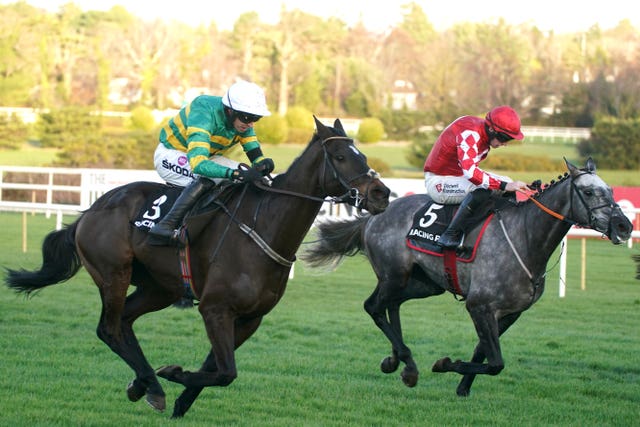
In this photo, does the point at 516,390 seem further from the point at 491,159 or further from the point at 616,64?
the point at 616,64

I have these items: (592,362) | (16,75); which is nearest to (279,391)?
(592,362)

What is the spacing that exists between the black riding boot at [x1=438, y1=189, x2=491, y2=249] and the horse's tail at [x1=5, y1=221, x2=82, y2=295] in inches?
91.4

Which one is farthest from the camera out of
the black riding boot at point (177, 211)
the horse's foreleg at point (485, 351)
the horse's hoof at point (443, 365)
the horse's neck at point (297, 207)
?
the horse's hoof at point (443, 365)

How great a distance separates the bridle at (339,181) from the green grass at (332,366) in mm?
1193

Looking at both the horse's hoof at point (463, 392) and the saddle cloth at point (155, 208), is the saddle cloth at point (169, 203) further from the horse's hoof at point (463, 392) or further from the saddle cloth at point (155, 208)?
the horse's hoof at point (463, 392)

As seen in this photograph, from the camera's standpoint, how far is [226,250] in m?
5.40

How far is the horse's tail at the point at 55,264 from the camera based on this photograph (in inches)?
249

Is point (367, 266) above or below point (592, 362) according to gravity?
below

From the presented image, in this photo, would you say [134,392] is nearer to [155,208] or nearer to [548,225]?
[155,208]

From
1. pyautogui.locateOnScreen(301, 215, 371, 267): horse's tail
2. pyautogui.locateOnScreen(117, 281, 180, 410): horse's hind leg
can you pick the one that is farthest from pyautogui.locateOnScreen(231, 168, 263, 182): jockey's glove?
pyautogui.locateOnScreen(301, 215, 371, 267): horse's tail

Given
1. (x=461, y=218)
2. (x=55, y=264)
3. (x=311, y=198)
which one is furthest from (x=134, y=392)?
(x=461, y=218)

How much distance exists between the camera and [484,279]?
6.37 meters

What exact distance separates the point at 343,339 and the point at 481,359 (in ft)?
6.52

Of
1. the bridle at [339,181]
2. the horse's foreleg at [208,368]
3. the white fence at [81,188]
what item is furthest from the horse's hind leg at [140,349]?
the white fence at [81,188]
